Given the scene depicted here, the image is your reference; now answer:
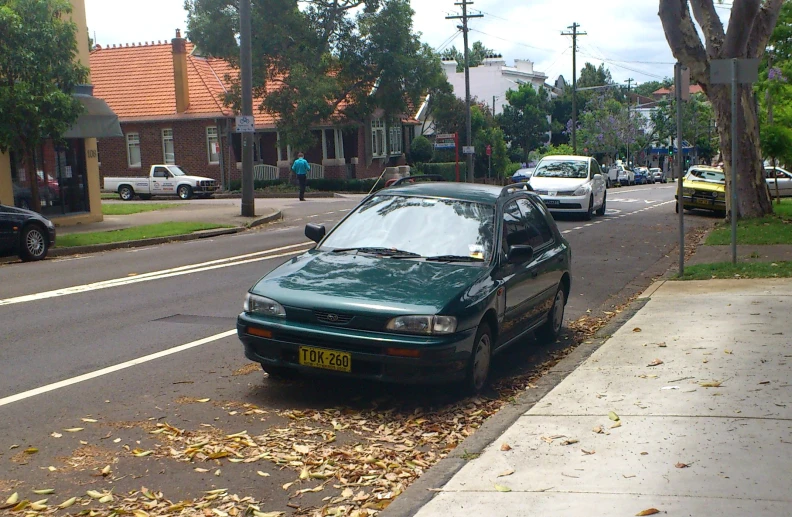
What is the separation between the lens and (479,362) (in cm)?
712

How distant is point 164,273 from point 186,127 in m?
36.5

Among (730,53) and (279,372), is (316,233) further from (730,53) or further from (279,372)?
(730,53)

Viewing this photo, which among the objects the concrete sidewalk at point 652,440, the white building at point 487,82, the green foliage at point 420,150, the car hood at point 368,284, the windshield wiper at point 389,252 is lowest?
the concrete sidewalk at point 652,440

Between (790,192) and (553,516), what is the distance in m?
43.1

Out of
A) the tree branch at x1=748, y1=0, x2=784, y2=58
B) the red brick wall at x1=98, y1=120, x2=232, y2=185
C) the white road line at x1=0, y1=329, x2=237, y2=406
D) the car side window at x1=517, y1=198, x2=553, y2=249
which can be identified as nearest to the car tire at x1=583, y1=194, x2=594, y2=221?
the tree branch at x1=748, y1=0, x2=784, y2=58

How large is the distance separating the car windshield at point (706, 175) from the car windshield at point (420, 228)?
2207 centimetres

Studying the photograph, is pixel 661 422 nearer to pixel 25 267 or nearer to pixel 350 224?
pixel 350 224

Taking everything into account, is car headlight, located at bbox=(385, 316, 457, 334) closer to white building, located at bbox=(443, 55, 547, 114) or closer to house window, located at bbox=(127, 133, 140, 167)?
house window, located at bbox=(127, 133, 140, 167)

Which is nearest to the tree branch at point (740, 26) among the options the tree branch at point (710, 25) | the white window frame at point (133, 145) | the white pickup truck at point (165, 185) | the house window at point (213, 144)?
the tree branch at point (710, 25)

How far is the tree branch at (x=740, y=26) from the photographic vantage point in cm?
2034

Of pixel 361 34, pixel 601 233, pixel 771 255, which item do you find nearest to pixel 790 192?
pixel 361 34

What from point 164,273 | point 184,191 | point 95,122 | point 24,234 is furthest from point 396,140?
point 164,273

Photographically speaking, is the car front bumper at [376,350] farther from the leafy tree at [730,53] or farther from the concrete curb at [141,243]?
the leafy tree at [730,53]

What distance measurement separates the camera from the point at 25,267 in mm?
15648
